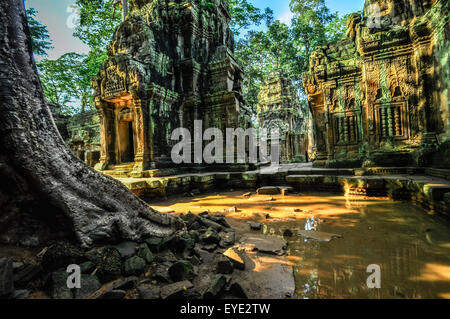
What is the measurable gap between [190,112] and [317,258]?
26.0ft

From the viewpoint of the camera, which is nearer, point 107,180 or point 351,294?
point 351,294

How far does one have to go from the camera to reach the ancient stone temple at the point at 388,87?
17.9ft

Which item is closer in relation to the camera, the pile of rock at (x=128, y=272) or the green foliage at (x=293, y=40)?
the pile of rock at (x=128, y=272)

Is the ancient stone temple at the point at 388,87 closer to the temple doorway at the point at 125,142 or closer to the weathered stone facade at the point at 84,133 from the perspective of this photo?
the temple doorway at the point at 125,142

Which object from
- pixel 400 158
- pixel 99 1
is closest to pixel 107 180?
pixel 400 158

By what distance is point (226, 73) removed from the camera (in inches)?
361

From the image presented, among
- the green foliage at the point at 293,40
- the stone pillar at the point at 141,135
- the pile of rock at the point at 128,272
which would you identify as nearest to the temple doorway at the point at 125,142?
the stone pillar at the point at 141,135

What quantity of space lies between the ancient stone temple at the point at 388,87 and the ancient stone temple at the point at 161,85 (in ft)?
12.4

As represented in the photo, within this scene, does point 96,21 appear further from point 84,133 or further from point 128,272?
point 128,272

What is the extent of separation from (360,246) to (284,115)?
17.4 metres
